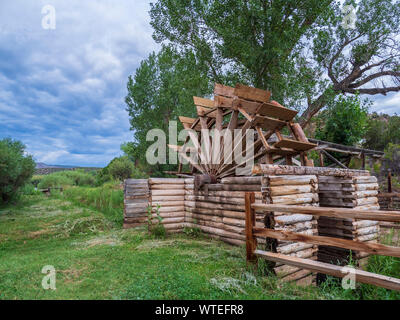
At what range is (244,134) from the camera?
292 inches

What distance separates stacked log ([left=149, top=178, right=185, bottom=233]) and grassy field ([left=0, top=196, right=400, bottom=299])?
1.78 ft

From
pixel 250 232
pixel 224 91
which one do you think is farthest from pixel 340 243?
pixel 224 91

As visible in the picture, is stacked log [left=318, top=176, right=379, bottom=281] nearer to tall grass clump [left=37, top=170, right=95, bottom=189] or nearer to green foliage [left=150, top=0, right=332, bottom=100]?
green foliage [left=150, top=0, right=332, bottom=100]

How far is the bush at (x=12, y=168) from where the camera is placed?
10.7m

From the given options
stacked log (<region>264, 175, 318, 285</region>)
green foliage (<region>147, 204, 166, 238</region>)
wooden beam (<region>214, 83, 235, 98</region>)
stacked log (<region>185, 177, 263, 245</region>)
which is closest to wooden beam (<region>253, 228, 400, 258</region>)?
stacked log (<region>264, 175, 318, 285</region>)

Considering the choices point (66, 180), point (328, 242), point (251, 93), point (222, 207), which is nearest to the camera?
point (328, 242)

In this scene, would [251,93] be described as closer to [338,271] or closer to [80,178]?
[338,271]

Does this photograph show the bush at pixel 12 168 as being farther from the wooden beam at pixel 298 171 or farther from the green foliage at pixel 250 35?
the wooden beam at pixel 298 171

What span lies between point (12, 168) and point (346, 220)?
1256 cm

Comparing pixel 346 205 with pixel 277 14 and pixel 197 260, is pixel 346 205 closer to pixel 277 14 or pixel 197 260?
pixel 197 260

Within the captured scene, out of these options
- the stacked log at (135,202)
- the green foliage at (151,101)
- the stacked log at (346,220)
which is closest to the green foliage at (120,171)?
the green foliage at (151,101)

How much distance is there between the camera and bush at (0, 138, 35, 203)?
1073cm

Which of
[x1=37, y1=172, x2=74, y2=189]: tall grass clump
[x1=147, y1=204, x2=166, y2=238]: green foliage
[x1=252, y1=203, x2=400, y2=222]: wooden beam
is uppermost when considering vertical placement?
[x1=37, y1=172, x2=74, y2=189]: tall grass clump

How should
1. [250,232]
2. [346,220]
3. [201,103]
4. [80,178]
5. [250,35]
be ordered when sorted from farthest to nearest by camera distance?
[80,178] → [250,35] → [201,103] → [346,220] → [250,232]
